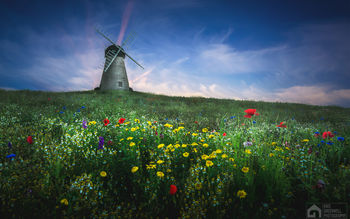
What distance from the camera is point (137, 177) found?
2.53m

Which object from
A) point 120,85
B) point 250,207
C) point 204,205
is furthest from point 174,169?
point 120,85

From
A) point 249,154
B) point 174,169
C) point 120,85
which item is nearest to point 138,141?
point 174,169

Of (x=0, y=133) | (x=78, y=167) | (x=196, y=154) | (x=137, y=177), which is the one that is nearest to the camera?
(x=137, y=177)

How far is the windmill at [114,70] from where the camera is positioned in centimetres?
2700

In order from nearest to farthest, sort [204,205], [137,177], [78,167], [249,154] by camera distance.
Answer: [204,205] < [137,177] < [78,167] < [249,154]

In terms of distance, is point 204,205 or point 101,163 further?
point 101,163

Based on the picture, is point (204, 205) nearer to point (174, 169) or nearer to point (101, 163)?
point (174, 169)

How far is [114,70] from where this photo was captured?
27422mm

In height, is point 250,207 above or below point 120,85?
below

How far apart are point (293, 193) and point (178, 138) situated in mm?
2345

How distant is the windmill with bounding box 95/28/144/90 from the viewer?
27000 millimetres

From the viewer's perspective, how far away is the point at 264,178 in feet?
7.89

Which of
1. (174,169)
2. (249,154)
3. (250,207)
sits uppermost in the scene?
(249,154)

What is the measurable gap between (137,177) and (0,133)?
12.6 feet
